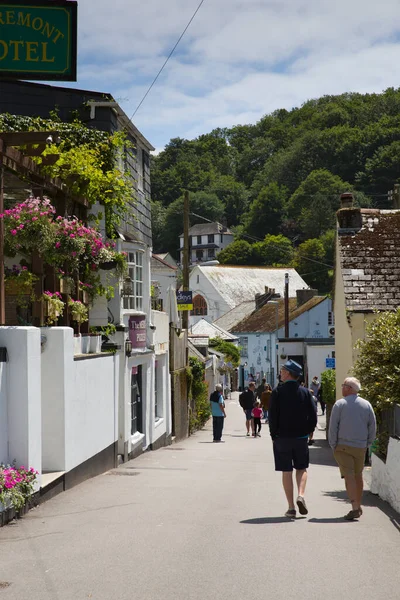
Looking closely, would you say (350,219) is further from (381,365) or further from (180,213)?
(180,213)

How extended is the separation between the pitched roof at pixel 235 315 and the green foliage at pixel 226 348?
13804 millimetres

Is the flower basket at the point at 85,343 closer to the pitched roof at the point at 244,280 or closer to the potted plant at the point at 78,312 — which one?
the potted plant at the point at 78,312

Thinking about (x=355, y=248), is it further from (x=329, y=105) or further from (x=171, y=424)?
(x=329, y=105)

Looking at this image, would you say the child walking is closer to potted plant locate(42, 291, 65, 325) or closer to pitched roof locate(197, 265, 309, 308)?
potted plant locate(42, 291, 65, 325)

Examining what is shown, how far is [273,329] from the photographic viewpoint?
218 ft

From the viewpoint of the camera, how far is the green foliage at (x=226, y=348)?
60.8 metres

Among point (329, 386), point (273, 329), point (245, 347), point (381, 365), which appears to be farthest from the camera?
point (245, 347)

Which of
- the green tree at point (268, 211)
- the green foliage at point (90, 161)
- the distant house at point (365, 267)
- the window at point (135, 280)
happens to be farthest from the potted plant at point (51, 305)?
the green tree at point (268, 211)

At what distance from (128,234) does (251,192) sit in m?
129

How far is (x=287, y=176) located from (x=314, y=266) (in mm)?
35545

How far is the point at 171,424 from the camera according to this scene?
86.8ft

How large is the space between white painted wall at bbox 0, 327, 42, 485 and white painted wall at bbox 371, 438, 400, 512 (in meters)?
4.41

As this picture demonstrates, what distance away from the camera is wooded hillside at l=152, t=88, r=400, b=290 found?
118875 millimetres

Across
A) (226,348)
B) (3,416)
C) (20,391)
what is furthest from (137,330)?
(226,348)
